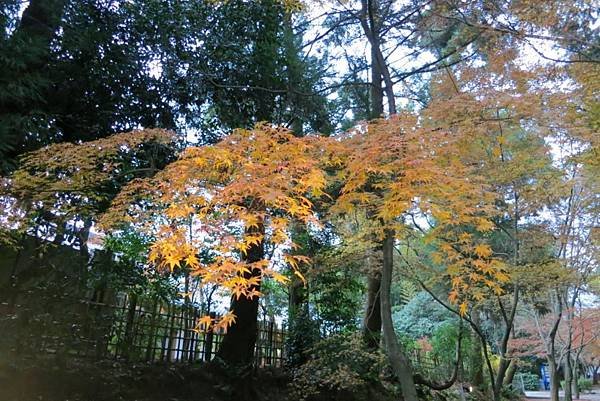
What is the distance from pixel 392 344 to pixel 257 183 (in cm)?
290

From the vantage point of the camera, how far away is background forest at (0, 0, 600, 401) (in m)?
4.28

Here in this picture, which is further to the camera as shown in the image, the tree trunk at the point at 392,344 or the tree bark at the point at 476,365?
the tree bark at the point at 476,365

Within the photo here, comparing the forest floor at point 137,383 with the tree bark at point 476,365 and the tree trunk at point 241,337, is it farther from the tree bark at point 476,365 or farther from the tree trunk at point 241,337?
the tree bark at point 476,365

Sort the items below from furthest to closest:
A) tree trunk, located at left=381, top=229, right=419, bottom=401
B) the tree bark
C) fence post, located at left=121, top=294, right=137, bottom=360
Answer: the tree bark, fence post, located at left=121, top=294, right=137, bottom=360, tree trunk, located at left=381, top=229, right=419, bottom=401

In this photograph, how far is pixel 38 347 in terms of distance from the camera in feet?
17.0

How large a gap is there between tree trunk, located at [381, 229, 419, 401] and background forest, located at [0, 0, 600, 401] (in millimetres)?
26

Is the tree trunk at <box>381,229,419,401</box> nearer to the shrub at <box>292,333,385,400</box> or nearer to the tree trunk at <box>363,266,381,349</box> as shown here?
the shrub at <box>292,333,385,400</box>

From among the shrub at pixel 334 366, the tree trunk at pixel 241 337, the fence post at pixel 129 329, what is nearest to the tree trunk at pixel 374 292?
the shrub at pixel 334 366

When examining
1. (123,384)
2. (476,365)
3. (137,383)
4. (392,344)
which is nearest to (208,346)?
(137,383)

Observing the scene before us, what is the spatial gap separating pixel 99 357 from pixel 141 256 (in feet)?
4.94

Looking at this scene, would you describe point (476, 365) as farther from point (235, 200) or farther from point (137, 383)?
point (235, 200)

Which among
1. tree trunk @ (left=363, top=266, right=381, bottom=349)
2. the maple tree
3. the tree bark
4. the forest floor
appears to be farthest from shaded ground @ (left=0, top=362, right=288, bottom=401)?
the tree bark

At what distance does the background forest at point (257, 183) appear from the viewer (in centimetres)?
428

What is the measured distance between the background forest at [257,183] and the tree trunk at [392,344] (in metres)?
0.03
